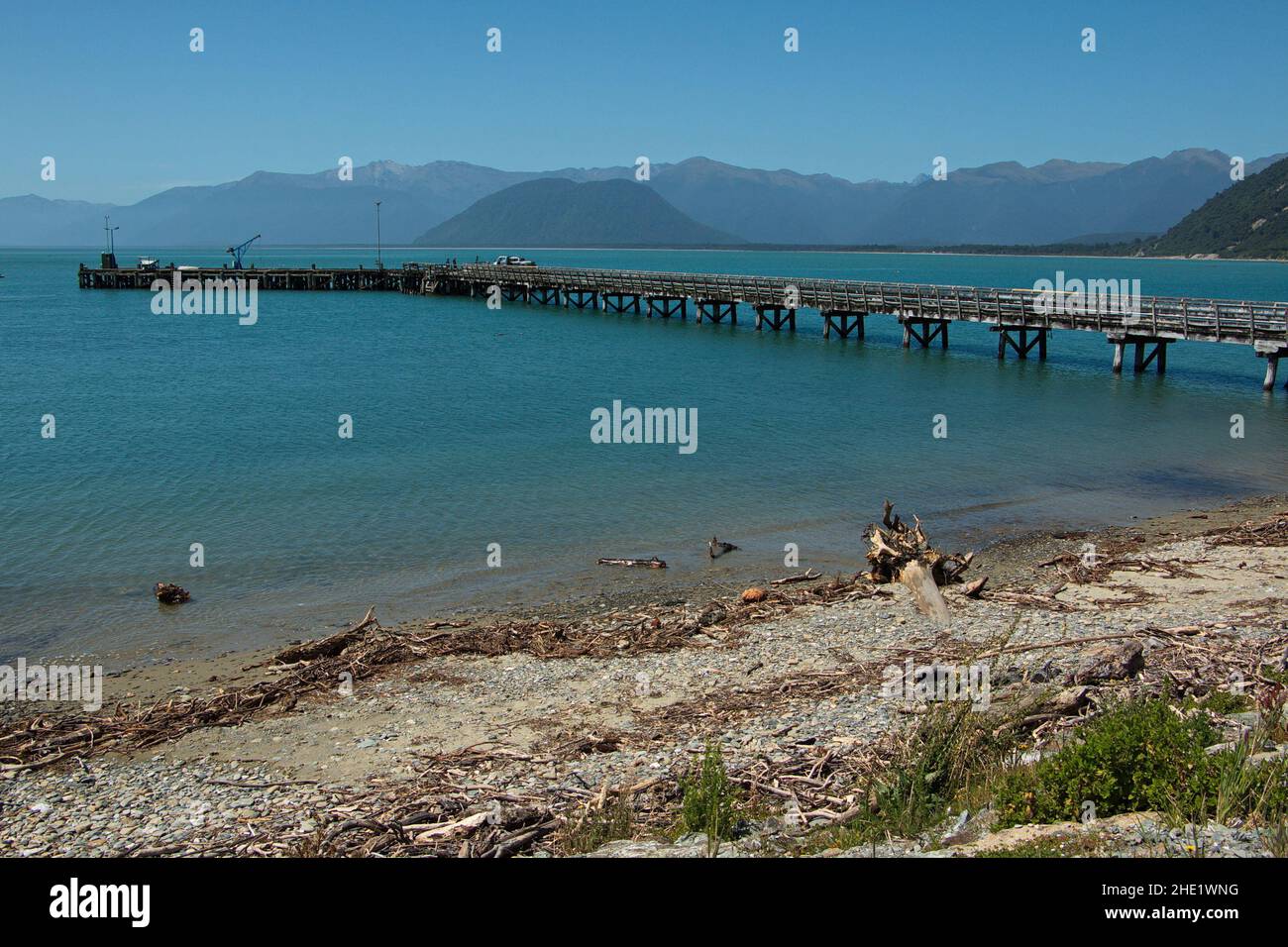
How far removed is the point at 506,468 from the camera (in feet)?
87.6

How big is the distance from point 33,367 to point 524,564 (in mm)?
38553

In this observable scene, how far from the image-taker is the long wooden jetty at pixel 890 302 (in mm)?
37906

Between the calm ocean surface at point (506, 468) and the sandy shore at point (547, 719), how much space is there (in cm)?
280

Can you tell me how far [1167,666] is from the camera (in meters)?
11.5

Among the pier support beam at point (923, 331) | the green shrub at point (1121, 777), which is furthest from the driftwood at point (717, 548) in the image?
the pier support beam at point (923, 331)

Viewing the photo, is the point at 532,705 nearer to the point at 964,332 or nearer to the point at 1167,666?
the point at 1167,666

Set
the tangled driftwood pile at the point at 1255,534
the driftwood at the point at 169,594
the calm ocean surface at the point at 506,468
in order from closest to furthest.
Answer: the driftwood at the point at 169,594 → the calm ocean surface at the point at 506,468 → the tangled driftwood pile at the point at 1255,534

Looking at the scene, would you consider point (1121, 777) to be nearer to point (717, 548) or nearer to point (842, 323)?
point (717, 548)

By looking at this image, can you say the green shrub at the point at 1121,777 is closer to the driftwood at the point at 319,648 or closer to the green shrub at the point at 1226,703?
the green shrub at the point at 1226,703

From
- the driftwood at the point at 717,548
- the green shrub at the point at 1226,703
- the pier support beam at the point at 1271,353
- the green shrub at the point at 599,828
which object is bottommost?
the green shrub at the point at 599,828

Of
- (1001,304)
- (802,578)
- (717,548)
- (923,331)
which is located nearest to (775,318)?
(923,331)

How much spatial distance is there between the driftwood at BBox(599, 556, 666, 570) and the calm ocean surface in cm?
35

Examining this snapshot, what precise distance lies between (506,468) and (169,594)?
1096cm

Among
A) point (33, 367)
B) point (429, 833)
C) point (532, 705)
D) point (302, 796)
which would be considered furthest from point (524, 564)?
point (33, 367)
